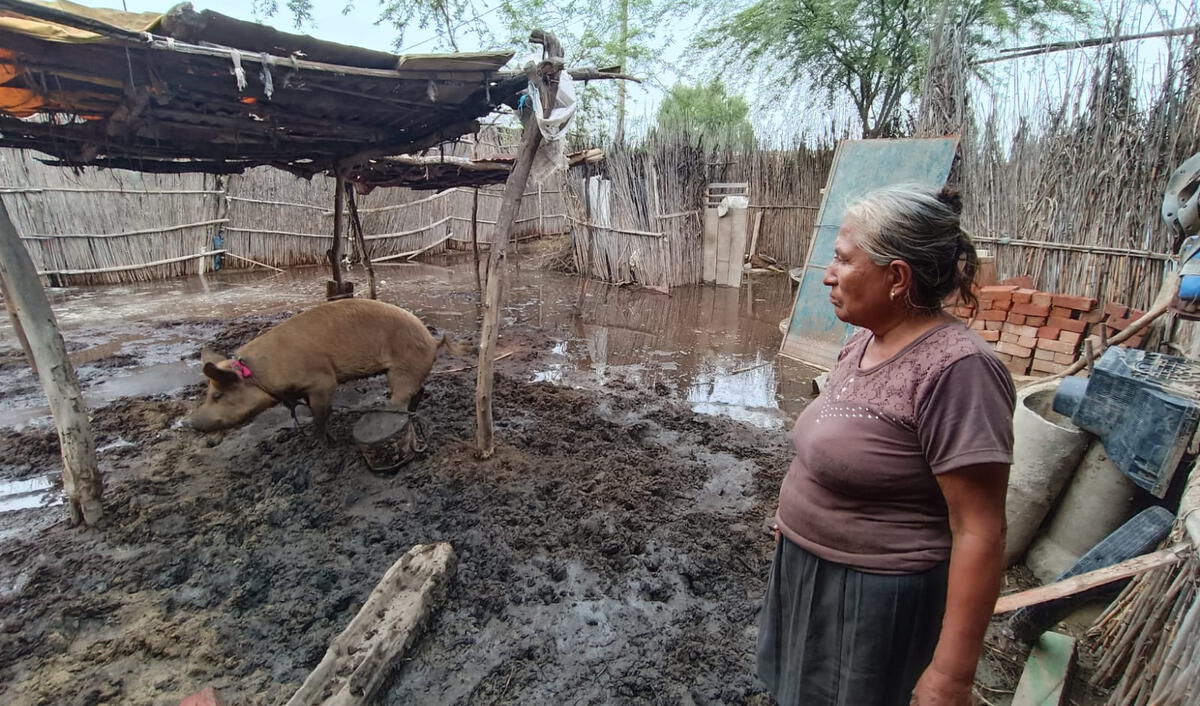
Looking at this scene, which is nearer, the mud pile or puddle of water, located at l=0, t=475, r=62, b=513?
the mud pile

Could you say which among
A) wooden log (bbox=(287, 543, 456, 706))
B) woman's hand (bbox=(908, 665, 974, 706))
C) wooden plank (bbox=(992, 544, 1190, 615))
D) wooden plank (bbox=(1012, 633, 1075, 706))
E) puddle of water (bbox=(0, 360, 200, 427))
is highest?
woman's hand (bbox=(908, 665, 974, 706))

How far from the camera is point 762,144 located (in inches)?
501

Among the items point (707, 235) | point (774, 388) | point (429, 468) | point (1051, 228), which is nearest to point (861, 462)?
point (429, 468)

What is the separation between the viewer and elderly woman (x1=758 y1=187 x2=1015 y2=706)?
1.20 meters

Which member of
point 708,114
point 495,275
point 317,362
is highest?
point 708,114

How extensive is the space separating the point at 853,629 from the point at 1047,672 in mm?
1460

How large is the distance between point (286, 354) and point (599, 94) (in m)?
17.1

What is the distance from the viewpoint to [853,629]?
144 centimetres

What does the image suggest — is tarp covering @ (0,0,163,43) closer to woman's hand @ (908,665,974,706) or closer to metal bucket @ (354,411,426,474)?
metal bucket @ (354,411,426,474)

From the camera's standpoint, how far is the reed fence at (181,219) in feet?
32.1

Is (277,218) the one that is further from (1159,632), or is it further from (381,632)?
(1159,632)

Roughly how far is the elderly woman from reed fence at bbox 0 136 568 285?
9.77m

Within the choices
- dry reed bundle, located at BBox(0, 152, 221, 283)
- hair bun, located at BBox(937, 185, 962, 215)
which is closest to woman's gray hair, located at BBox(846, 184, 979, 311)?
hair bun, located at BBox(937, 185, 962, 215)

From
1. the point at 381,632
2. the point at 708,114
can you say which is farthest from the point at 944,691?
the point at 708,114
